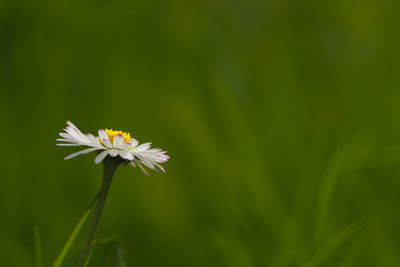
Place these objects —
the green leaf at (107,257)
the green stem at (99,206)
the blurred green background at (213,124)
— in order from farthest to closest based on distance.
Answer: the blurred green background at (213,124) < the green leaf at (107,257) < the green stem at (99,206)

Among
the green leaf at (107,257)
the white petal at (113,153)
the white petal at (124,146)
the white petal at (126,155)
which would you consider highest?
the white petal at (124,146)

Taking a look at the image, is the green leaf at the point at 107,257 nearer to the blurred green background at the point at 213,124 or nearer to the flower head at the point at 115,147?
the flower head at the point at 115,147

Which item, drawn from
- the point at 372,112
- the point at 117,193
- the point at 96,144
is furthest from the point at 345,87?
the point at 96,144

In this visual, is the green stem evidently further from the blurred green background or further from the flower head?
the blurred green background

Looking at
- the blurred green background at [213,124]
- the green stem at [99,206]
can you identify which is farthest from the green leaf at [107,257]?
the blurred green background at [213,124]

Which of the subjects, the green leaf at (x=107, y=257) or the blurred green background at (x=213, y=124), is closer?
the green leaf at (x=107, y=257)

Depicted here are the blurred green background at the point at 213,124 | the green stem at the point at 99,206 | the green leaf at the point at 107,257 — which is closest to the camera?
the green stem at the point at 99,206

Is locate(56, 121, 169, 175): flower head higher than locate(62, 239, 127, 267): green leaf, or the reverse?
locate(56, 121, 169, 175): flower head

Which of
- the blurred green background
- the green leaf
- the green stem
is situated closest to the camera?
the green stem

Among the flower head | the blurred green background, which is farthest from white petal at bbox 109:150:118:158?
the blurred green background
